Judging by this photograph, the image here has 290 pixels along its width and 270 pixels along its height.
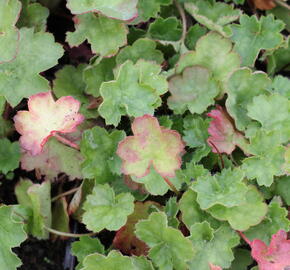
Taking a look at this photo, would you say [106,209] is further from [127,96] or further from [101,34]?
[101,34]

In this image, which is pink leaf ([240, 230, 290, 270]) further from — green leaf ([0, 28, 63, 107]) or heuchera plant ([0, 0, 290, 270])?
green leaf ([0, 28, 63, 107])

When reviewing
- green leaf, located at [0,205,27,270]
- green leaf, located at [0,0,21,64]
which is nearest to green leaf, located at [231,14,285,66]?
A: green leaf, located at [0,0,21,64]

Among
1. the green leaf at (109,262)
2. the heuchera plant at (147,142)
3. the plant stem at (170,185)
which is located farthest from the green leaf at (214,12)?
the green leaf at (109,262)

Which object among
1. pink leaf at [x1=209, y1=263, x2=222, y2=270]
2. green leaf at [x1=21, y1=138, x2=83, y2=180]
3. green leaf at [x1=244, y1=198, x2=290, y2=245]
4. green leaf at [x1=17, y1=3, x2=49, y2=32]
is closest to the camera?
pink leaf at [x1=209, y1=263, x2=222, y2=270]

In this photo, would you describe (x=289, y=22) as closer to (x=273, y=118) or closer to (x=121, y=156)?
(x=273, y=118)

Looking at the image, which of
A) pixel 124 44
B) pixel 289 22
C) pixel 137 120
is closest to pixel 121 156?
pixel 137 120

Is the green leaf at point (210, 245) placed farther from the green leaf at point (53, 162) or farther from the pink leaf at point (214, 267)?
the green leaf at point (53, 162)

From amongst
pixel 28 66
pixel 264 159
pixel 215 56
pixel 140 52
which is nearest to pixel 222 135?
pixel 264 159
